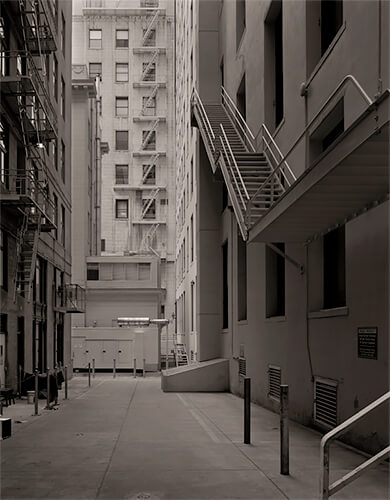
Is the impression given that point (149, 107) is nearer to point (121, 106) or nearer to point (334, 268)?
point (121, 106)

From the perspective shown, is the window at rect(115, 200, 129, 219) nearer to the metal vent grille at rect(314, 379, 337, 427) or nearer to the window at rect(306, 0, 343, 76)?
the window at rect(306, 0, 343, 76)

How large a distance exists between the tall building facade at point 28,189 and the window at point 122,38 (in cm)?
3893

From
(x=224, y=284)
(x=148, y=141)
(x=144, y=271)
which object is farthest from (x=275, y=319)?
(x=148, y=141)

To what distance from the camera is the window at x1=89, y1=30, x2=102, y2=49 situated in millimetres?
71500

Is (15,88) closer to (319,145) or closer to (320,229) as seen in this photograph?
A: (319,145)

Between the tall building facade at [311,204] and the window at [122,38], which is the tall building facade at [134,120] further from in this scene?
the tall building facade at [311,204]

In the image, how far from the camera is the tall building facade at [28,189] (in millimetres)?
22297

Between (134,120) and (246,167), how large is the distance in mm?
53134

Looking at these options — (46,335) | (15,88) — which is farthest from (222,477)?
(46,335)

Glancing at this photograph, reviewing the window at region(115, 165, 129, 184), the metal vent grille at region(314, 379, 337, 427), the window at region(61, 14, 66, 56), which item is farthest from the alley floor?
the window at region(115, 165, 129, 184)

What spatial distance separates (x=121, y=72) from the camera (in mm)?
71312

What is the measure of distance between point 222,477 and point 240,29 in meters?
19.4

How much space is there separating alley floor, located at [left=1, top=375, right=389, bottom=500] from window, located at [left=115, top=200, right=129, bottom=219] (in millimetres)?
52378

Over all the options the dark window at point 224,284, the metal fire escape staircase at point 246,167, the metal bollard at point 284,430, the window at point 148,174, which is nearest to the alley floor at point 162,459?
the metal bollard at point 284,430
